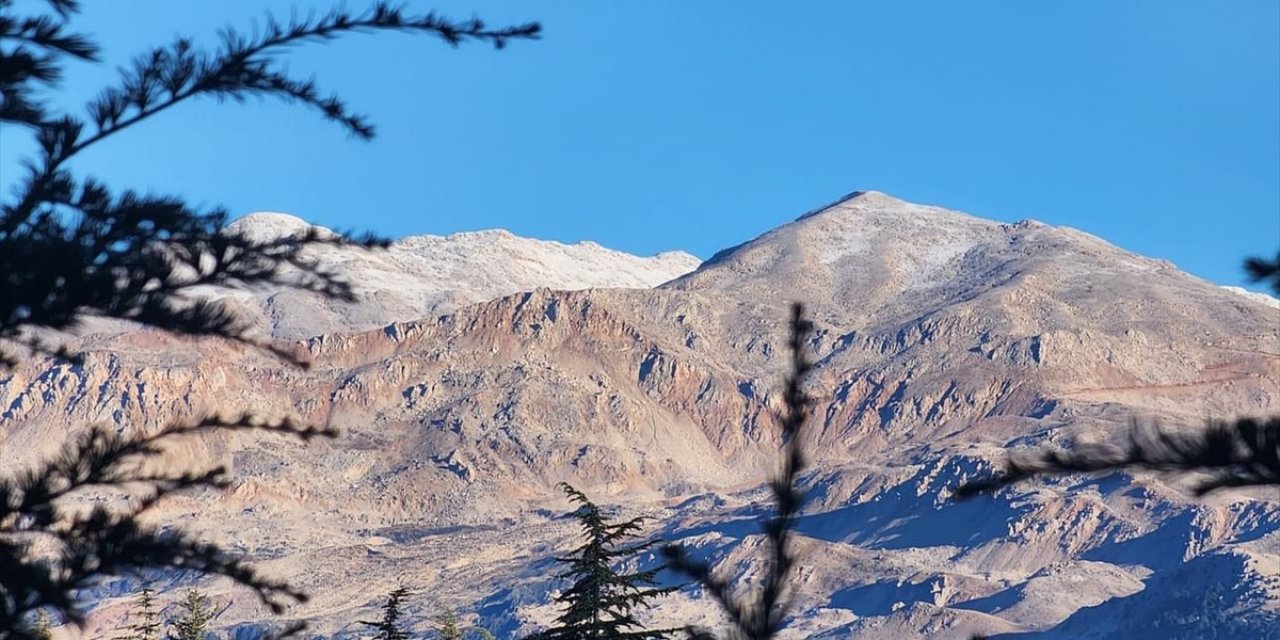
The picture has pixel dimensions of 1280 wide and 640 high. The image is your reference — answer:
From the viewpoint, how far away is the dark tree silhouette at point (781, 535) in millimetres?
8320

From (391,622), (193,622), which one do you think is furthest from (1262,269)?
(193,622)

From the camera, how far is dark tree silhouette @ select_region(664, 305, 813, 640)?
832cm

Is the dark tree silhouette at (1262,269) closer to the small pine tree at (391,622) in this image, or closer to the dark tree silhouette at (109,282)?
the dark tree silhouette at (109,282)

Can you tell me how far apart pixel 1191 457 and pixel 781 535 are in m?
1.66

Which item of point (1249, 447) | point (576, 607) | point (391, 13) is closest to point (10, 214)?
point (391, 13)

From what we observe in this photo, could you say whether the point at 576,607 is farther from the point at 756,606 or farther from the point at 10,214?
the point at 756,606

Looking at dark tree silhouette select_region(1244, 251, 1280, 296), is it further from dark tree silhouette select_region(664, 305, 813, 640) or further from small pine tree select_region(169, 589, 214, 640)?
small pine tree select_region(169, 589, 214, 640)

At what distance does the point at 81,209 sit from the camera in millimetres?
10703

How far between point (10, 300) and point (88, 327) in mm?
833

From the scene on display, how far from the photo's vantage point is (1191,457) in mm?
8359

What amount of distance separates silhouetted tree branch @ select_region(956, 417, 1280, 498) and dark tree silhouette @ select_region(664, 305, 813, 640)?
71 centimetres

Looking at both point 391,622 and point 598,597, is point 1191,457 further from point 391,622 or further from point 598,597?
point 391,622

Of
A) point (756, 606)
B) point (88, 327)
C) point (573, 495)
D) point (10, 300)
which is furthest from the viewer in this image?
point (573, 495)

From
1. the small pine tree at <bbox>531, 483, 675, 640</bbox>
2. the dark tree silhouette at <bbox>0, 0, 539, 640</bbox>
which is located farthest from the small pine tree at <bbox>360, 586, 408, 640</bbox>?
the dark tree silhouette at <bbox>0, 0, 539, 640</bbox>
